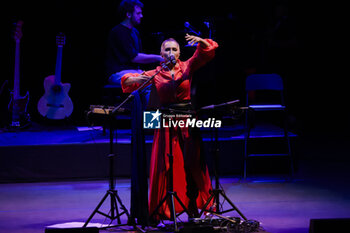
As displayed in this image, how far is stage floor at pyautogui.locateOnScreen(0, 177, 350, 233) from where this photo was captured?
15.3 feet

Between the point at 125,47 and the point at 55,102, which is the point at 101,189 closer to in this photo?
the point at 125,47

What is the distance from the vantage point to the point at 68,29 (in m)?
8.21

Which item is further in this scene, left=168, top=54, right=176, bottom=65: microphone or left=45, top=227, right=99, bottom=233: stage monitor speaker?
left=168, top=54, right=176, bottom=65: microphone

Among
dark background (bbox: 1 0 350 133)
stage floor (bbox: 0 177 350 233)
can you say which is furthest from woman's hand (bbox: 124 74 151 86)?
dark background (bbox: 1 0 350 133)

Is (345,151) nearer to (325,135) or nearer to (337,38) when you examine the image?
(325,135)

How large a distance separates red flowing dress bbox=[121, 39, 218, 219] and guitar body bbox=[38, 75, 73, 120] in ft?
11.5

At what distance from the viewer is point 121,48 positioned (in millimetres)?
6695

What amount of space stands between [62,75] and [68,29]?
2.35ft

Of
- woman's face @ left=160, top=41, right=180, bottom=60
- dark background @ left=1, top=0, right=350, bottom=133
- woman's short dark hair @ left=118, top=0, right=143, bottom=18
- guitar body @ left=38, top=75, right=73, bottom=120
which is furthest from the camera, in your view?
dark background @ left=1, top=0, right=350, bottom=133

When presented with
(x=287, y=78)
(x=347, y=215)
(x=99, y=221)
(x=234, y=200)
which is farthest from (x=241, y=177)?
(x=287, y=78)

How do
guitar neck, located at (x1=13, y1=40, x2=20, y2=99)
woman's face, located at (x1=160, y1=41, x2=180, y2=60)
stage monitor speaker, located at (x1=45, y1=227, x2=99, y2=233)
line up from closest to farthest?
stage monitor speaker, located at (x1=45, y1=227, x2=99, y2=233)
woman's face, located at (x1=160, y1=41, x2=180, y2=60)
guitar neck, located at (x1=13, y1=40, x2=20, y2=99)

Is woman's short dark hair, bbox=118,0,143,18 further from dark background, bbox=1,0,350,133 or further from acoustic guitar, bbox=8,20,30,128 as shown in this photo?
acoustic guitar, bbox=8,20,30,128

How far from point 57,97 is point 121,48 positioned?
5.45 feet

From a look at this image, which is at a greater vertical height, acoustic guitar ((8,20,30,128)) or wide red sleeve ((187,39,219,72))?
wide red sleeve ((187,39,219,72))
